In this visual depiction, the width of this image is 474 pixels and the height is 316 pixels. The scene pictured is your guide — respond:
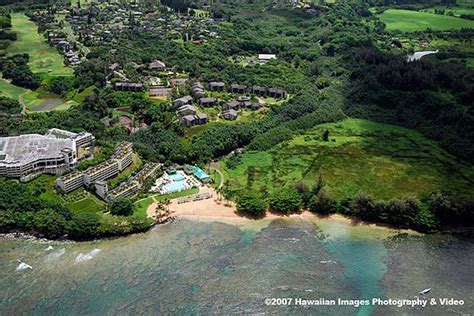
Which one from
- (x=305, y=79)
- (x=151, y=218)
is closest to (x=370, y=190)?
(x=151, y=218)

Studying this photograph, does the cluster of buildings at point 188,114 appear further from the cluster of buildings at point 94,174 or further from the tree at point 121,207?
the tree at point 121,207

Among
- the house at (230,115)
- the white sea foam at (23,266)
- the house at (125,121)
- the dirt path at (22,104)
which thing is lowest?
the white sea foam at (23,266)

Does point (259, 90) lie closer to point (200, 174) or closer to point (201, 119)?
point (201, 119)

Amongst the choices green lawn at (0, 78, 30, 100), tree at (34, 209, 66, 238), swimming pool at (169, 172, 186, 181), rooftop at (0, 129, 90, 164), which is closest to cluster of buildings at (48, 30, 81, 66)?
green lawn at (0, 78, 30, 100)

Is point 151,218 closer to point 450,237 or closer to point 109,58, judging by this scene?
point 450,237

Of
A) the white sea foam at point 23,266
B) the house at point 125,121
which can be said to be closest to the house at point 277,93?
the house at point 125,121

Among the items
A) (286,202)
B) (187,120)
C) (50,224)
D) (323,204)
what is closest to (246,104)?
(187,120)
